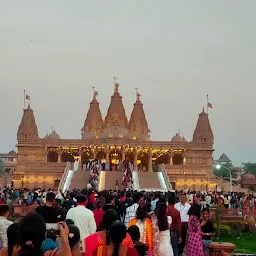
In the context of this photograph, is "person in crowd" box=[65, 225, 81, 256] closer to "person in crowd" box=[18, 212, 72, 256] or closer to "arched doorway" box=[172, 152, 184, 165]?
"person in crowd" box=[18, 212, 72, 256]

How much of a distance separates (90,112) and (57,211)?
65.1m

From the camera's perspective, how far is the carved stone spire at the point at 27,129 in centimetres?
6450

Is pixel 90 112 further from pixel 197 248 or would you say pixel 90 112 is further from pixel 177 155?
pixel 197 248

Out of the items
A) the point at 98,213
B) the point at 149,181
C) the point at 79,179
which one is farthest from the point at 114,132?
the point at 98,213

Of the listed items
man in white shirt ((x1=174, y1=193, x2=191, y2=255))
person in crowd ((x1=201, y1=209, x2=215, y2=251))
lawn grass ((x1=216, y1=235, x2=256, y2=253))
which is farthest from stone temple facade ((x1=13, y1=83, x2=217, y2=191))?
person in crowd ((x1=201, y1=209, x2=215, y2=251))

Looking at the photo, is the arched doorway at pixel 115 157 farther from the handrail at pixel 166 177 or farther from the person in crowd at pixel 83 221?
the person in crowd at pixel 83 221

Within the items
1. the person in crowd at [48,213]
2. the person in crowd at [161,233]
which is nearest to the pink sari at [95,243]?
the person in crowd at [48,213]

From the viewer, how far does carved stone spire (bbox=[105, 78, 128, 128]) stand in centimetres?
7212

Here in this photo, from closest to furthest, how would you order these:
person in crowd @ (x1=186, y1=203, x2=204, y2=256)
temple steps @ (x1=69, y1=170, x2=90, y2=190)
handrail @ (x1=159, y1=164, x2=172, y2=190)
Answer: person in crowd @ (x1=186, y1=203, x2=204, y2=256)
temple steps @ (x1=69, y1=170, x2=90, y2=190)
handrail @ (x1=159, y1=164, x2=172, y2=190)

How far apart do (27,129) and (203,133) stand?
18.2 meters

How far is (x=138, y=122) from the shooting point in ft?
237

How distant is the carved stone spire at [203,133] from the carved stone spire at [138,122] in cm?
639

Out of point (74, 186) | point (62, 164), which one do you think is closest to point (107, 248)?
point (74, 186)

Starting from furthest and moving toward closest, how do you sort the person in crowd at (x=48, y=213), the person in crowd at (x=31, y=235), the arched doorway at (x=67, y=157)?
the arched doorway at (x=67, y=157), the person in crowd at (x=48, y=213), the person in crowd at (x=31, y=235)
